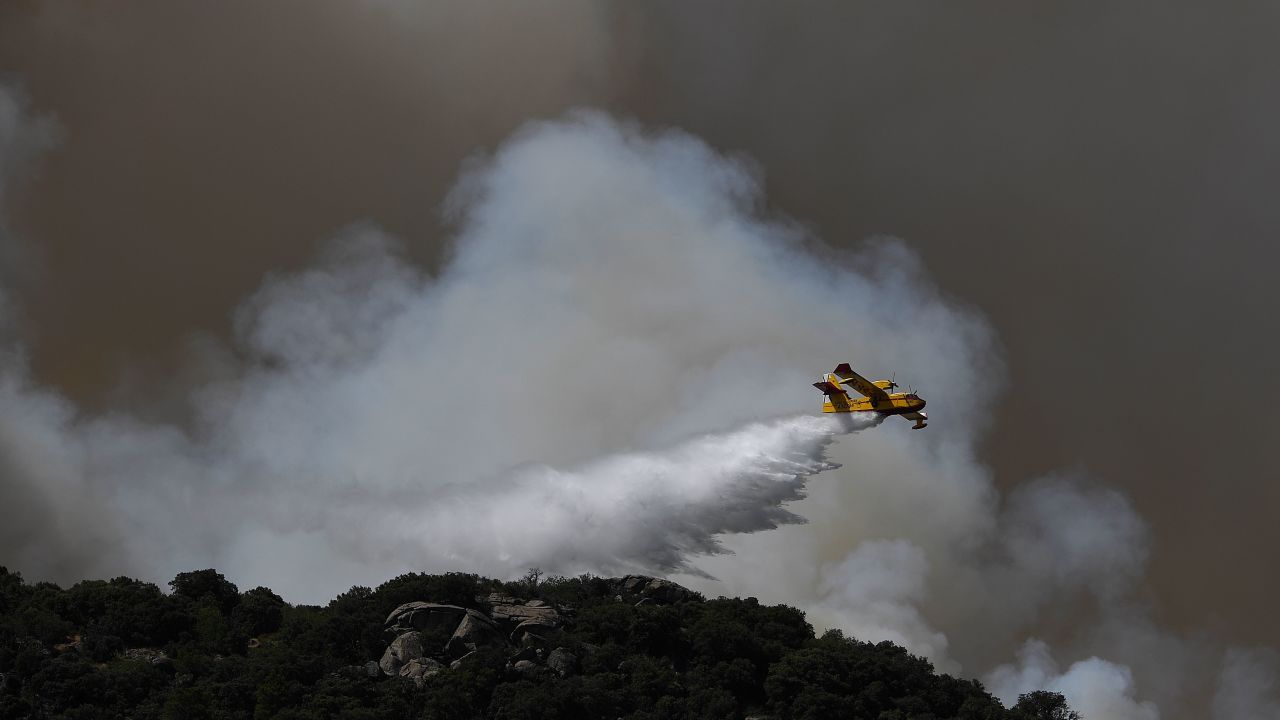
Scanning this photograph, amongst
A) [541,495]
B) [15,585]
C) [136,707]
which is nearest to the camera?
[136,707]

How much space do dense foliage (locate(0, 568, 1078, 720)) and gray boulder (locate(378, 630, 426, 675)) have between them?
150 cm

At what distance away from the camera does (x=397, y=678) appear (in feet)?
344

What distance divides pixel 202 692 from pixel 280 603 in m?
21.9

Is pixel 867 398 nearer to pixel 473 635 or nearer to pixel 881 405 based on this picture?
pixel 881 405

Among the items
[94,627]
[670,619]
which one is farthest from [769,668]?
[94,627]

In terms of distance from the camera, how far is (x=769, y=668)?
11194 cm

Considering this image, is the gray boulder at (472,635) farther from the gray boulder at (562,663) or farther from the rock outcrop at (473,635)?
the gray boulder at (562,663)

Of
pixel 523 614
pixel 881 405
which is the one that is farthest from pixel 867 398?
pixel 523 614

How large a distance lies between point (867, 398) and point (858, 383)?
92.3 inches

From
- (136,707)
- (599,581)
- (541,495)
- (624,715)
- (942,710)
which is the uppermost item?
(541,495)

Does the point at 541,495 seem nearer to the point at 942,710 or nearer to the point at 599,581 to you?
the point at 599,581

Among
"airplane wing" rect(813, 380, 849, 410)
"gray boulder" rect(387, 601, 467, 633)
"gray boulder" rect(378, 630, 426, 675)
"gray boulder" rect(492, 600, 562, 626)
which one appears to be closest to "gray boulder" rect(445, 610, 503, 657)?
"gray boulder" rect(387, 601, 467, 633)

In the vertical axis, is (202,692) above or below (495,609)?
below

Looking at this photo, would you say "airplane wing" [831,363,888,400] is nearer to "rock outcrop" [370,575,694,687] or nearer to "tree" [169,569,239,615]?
"rock outcrop" [370,575,694,687]
